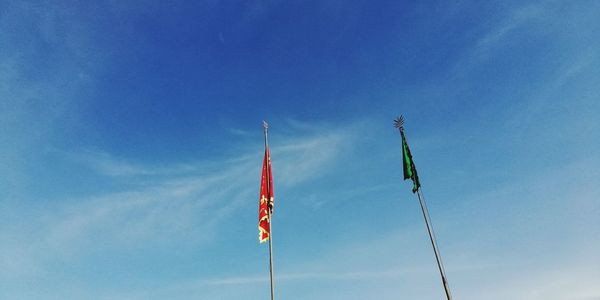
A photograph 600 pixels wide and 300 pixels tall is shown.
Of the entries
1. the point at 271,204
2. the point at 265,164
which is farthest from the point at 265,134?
the point at 271,204

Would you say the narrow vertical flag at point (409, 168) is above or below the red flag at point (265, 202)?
above

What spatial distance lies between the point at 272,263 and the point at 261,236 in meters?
1.97

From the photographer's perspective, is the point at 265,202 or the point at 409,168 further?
the point at 409,168

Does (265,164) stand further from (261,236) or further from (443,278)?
(443,278)

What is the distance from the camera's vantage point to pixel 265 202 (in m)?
25.0

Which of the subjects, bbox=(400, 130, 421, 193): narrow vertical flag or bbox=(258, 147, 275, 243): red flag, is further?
bbox=(400, 130, 421, 193): narrow vertical flag

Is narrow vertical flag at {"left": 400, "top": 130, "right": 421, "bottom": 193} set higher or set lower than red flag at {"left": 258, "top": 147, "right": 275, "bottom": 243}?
higher

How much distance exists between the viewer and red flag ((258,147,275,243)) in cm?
2392

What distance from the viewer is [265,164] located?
2645cm

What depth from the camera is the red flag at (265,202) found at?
23.9 metres

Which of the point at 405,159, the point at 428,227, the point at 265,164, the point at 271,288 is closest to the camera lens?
the point at 271,288

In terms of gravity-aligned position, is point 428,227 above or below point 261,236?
above

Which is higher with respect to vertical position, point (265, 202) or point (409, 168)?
point (409, 168)

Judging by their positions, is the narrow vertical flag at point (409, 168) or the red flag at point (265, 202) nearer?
the red flag at point (265, 202)
